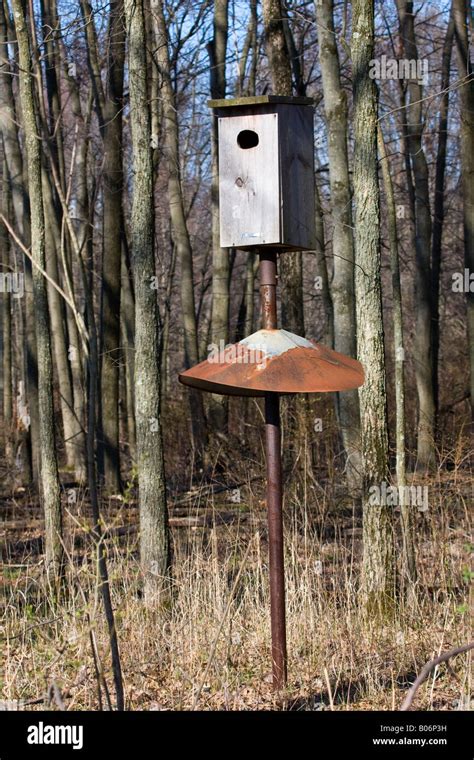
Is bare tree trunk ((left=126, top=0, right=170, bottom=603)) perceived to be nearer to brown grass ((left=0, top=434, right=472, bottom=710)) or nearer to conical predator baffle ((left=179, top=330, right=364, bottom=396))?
brown grass ((left=0, top=434, right=472, bottom=710))

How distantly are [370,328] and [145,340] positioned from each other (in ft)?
6.24

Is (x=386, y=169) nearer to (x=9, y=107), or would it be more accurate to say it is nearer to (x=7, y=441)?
(x=9, y=107)

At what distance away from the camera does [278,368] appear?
14.6ft

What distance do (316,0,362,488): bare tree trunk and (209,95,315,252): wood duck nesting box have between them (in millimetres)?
5712

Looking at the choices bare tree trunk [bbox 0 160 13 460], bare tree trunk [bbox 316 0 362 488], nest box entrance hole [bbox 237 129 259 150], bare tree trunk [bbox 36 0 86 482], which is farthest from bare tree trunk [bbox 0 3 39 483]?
nest box entrance hole [bbox 237 129 259 150]

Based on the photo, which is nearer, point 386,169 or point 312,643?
point 312,643

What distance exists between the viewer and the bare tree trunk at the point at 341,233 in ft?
35.2

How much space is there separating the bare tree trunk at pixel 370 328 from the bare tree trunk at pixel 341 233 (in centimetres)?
434

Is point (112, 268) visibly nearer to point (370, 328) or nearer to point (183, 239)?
point (183, 239)

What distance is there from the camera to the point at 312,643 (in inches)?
222

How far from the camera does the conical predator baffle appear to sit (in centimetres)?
438
